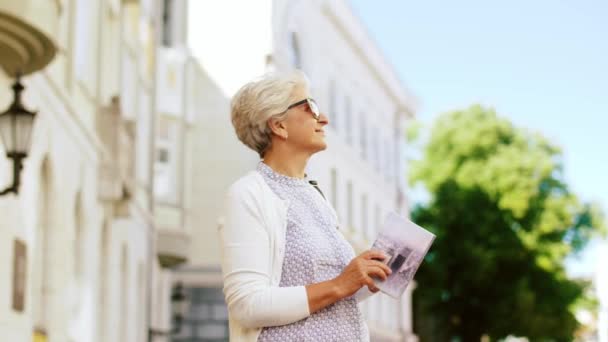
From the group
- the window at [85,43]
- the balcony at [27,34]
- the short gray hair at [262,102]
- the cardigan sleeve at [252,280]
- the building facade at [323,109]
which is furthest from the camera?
the building facade at [323,109]

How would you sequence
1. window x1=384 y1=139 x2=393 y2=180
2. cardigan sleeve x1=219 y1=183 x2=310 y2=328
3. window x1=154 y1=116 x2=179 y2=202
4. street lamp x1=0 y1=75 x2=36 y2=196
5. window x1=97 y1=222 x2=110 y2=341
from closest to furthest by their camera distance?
cardigan sleeve x1=219 y1=183 x2=310 y2=328 < street lamp x1=0 y1=75 x2=36 y2=196 < window x1=97 y1=222 x2=110 y2=341 < window x1=154 y1=116 x2=179 y2=202 < window x1=384 y1=139 x2=393 y2=180

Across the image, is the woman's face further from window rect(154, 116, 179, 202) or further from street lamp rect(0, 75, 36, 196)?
window rect(154, 116, 179, 202)

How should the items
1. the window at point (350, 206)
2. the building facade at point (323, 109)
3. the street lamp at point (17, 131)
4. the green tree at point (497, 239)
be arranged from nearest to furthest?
the street lamp at point (17, 131) → the building facade at point (323, 109) → the window at point (350, 206) → the green tree at point (497, 239)

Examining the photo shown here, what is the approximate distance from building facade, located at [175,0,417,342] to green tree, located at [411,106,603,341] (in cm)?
345

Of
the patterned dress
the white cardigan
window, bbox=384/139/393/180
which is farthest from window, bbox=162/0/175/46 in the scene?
the white cardigan

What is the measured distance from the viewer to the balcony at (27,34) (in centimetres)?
1261

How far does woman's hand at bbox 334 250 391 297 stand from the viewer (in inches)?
164

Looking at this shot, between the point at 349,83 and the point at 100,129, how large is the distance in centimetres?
2288

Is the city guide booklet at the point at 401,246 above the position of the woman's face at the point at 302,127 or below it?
below

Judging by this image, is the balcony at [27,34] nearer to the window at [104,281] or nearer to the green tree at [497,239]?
the window at [104,281]

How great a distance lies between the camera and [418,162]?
59.2 m

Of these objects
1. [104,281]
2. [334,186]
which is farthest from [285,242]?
[334,186]

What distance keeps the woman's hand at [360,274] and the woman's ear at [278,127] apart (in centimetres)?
57

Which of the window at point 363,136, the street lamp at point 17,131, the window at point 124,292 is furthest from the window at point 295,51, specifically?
the street lamp at point 17,131
